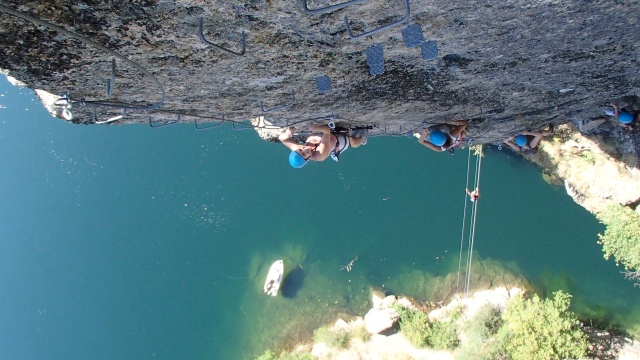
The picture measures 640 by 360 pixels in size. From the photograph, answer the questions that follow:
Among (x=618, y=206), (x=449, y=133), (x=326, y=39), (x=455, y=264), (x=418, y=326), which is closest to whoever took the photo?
(x=326, y=39)

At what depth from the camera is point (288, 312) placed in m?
11.0

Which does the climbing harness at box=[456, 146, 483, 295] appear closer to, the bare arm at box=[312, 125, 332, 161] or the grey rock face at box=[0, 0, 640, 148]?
the grey rock face at box=[0, 0, 640, 148]

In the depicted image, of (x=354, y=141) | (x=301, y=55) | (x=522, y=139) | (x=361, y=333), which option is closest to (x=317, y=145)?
(x=354, y=141)

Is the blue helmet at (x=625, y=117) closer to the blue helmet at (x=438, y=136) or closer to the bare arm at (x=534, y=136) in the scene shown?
the bare arm at (x=534, y=136)

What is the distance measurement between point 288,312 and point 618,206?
735 centimetres

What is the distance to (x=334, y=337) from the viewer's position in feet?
34.1

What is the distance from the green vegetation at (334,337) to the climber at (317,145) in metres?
6.49

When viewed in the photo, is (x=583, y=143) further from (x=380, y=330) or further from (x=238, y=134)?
(x=238, y=134)

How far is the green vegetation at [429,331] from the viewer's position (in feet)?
32.1

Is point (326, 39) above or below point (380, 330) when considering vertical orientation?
above

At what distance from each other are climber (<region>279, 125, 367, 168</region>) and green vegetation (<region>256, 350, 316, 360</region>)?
22.3ft

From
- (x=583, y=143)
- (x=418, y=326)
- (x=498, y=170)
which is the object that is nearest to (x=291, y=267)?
(x=418, y=326)

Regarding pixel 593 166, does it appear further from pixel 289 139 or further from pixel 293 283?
pixel 293 283

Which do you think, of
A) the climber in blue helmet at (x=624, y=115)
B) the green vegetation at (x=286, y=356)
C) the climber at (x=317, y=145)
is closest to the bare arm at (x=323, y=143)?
the climber at (x=317, y=145)
